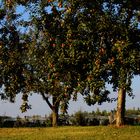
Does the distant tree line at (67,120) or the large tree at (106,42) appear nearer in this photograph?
the large tree at (106,42)

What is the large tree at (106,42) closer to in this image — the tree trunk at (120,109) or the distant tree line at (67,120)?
the tree trunk at (120,109)

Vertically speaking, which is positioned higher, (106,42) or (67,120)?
(106,42)

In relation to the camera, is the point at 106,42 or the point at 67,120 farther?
the point at 67,120

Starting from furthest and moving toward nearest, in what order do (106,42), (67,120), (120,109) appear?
(67,120), (120,109), (106,42)

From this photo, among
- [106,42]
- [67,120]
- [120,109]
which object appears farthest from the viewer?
[67,120]

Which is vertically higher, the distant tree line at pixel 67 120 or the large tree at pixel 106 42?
the large tree at pixel 106 42

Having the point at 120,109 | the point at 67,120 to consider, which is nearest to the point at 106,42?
the point at 120,109

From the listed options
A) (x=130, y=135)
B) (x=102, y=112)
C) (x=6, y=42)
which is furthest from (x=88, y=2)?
(x=102, y=112)

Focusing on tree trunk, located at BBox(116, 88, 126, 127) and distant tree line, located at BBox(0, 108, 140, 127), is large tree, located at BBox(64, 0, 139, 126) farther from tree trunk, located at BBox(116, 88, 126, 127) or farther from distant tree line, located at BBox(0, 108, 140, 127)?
distant tree line, located at BBox(0, 108, 140, 127)

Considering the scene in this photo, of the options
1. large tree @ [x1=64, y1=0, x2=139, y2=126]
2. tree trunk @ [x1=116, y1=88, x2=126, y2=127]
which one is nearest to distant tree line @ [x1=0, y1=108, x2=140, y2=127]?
tree trunk @ [x1=116, y1=88, x2=126, y2=127]

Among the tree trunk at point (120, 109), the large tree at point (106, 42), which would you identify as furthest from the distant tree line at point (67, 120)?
the large tree at point (106, 42)

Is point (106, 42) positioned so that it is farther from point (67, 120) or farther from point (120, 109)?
point (67, 120)

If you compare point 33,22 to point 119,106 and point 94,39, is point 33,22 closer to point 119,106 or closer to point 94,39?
point 94,39

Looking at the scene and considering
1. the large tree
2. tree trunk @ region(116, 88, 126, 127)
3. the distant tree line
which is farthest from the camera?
the distant tree line
